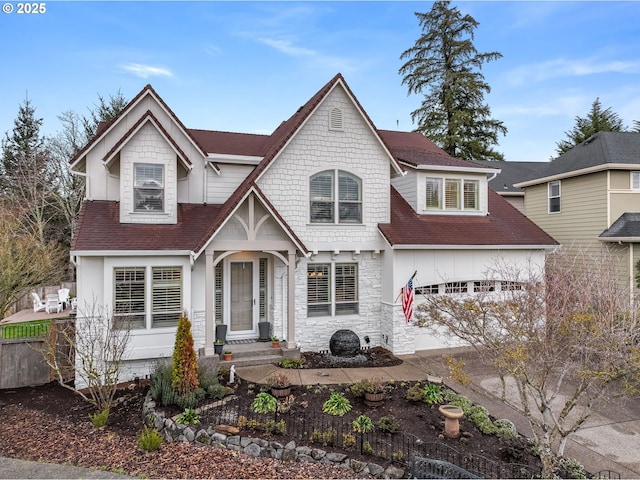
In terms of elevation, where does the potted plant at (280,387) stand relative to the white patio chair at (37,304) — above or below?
below

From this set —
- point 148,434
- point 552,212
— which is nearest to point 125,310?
point 148,434

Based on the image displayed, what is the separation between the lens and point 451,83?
94.9ft

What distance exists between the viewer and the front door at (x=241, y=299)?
11.9 metres

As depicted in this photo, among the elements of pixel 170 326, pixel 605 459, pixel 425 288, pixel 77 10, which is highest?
pixel 77 10

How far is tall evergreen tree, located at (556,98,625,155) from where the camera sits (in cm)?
3178

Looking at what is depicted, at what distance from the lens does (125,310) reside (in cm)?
992

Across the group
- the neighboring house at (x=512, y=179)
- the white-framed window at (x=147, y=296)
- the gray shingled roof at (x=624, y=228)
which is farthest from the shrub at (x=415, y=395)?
the neighboring house at (x=512, y=179)

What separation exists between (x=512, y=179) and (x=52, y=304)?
26869mm

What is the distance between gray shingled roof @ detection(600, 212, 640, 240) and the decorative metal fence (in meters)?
12.8

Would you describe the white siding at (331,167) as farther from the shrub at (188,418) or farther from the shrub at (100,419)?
the shrub at (100,419)

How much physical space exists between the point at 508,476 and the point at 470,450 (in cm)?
75

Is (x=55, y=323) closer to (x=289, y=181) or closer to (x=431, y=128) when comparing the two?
(x=289, y=181)

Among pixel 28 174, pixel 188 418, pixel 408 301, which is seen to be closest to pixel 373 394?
pixel 188 418

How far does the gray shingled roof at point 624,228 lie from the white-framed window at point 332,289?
10.6 m
